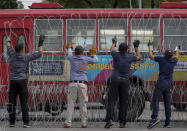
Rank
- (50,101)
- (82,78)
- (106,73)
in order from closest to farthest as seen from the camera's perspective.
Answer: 1. (82,78)
2. (50,101)
3. (106,73)

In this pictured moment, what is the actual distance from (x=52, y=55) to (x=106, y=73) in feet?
5.02

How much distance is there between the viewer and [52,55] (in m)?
11.4

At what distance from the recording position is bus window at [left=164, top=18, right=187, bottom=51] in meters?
11.9

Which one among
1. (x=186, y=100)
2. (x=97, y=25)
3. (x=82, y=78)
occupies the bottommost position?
(x=186, y=100)

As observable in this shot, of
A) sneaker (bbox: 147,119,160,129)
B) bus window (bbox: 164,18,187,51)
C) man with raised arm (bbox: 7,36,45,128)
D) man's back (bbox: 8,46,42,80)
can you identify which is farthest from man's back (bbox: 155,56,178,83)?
man's back (bbox: 8,46,42,80)

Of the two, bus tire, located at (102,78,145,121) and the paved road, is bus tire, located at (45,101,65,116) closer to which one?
the paved road

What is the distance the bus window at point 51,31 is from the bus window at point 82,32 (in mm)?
254

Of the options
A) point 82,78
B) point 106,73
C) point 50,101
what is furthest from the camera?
point 106,73

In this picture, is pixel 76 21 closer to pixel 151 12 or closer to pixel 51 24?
pixel 51 24

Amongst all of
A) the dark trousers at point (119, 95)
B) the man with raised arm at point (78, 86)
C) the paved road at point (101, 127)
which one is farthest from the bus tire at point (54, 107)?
the dark trousers at point (119, 95)

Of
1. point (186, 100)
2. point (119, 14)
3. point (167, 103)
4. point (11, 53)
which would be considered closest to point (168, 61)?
point (167, 103)

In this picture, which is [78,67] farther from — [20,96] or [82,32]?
[82,32]

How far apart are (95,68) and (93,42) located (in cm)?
70

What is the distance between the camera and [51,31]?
12.0 meters
